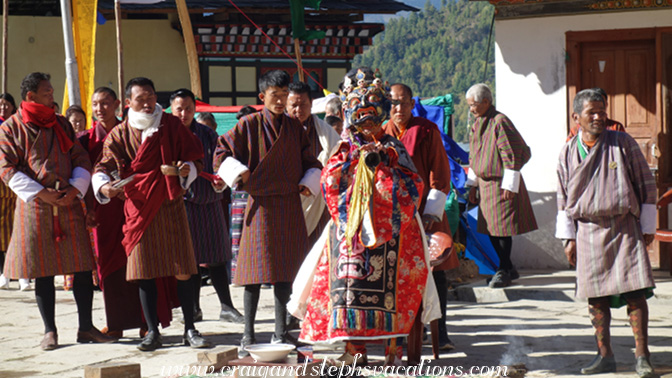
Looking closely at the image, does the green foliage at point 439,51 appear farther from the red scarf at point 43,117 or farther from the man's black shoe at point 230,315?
the red scarf at point 43,117

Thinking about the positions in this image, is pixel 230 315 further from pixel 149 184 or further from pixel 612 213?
pixel 612 213

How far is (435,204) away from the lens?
19.2ft

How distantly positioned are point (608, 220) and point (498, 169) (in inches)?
137

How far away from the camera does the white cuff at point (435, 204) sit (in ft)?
19.1

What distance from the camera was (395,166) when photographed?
18.0ft

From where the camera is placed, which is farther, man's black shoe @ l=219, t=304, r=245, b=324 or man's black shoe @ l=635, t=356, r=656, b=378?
man's black shoe @ l=219, t=304, r=245, b=324

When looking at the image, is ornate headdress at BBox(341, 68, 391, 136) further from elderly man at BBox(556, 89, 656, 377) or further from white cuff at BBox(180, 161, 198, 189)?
white cuff at BBox(180, 161, 198, 189)

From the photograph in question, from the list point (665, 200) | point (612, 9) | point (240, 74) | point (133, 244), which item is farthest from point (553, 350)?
point (240, 74)

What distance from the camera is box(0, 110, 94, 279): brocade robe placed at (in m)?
6.58

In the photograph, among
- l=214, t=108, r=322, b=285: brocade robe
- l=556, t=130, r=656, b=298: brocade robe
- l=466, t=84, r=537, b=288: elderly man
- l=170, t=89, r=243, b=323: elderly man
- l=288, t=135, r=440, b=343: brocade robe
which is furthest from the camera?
l=466, t=84, r=537, b=288: elderly man

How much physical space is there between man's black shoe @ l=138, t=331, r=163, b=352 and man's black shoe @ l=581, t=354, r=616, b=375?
2.76m

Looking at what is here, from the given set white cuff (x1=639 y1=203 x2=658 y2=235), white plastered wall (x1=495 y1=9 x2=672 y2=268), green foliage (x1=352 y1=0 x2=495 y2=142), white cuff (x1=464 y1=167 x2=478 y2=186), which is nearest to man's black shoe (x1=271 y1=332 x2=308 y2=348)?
white cuff (x1=639 y1=203 x2=658 y2=235)

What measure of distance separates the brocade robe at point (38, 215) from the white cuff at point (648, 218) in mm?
3701

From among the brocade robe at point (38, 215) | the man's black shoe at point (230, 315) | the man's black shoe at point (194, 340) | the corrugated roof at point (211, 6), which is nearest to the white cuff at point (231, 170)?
the man's black shoe at point (194, 340)
